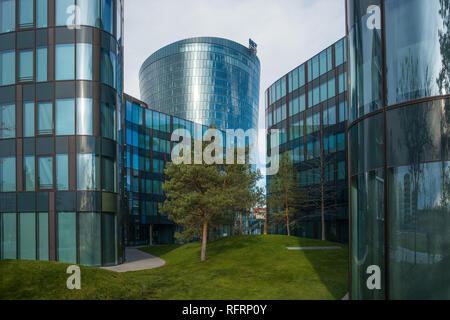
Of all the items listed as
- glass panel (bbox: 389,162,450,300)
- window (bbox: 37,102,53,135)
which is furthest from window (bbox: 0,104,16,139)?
glass panel (bbox: 389,162,450,300)

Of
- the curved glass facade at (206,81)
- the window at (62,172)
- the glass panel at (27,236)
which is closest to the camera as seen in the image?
the glass panel at (27,236)

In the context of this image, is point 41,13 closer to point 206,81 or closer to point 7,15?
point 7,15

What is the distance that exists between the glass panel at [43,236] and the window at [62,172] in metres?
2.08

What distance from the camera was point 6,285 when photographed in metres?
11.3

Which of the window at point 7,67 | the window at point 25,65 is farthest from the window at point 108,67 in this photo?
the window at point 7,67

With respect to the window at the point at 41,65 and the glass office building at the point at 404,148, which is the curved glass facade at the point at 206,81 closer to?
the window at the point at 41,65

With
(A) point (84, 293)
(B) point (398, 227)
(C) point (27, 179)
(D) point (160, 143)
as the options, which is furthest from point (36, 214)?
(D) point (160, 143)

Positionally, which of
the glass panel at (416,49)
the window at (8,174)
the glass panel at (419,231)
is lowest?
the glass panel at (419,231)

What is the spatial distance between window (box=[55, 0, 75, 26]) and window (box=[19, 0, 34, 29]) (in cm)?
186

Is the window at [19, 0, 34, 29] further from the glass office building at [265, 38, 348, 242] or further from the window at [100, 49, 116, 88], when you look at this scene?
the glass office building at [265, 38, 348, 242]

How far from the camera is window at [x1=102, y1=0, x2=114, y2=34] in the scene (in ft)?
83.4

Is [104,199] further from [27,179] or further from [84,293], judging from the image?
[84,293]

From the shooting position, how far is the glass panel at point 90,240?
23.7m
